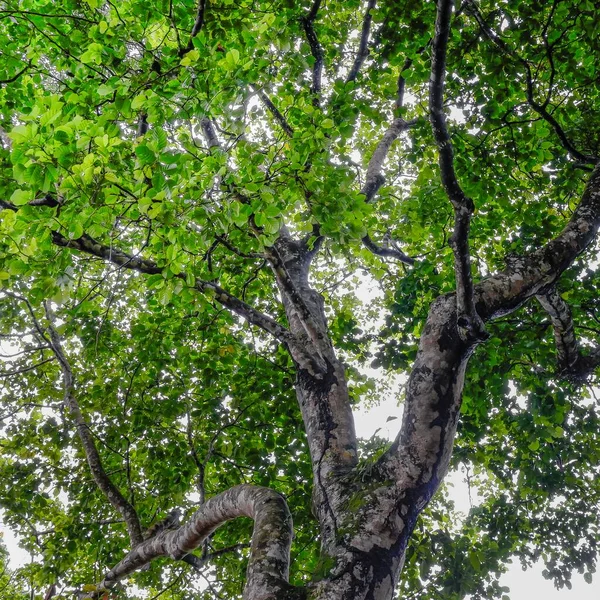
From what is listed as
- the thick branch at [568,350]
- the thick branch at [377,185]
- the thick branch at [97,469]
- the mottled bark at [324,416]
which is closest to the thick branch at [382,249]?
the thick branch at [377,185]

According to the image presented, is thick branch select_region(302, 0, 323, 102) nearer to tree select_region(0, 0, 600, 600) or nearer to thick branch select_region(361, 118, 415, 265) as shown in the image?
tree select_region(0, 0, 600, 600)

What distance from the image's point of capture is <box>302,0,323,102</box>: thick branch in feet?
16.5

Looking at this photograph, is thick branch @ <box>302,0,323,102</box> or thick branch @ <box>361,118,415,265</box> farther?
thick branch @ <box>361,118,415,265</box>

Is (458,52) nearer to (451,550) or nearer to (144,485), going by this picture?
(451,550)

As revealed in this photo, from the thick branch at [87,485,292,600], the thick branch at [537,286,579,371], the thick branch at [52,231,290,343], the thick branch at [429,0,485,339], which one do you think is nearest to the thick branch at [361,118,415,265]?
the thick branch at [537,286,579,371]

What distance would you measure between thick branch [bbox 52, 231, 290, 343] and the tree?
0.07ft

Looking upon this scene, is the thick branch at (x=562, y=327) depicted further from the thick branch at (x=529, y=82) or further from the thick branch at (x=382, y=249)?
the thick branch at (x=382, y=249)

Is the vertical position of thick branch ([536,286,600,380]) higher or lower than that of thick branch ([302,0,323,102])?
lower

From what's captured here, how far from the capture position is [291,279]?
4129 millimetres

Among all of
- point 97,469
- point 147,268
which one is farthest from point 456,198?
point 97,469

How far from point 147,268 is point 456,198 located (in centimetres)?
265

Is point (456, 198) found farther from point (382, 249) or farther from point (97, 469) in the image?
point (97, 469)

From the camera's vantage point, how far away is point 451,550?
5793 millimetres

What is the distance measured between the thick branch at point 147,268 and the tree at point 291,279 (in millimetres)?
21
